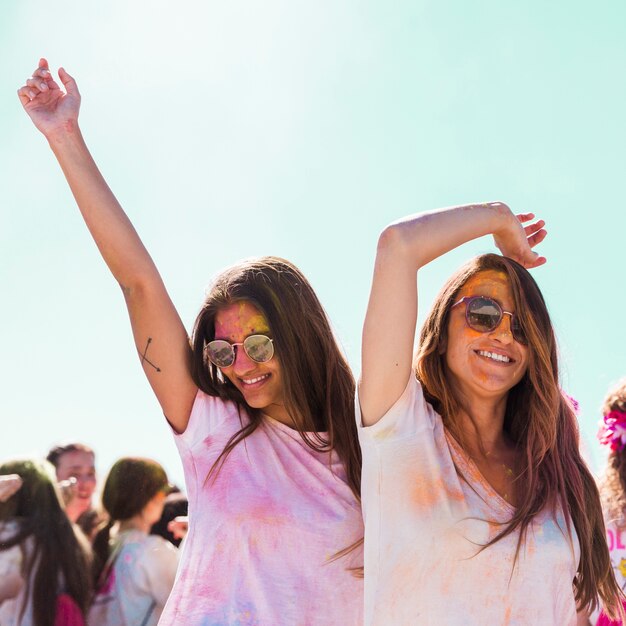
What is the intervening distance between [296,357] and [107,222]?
79 centimetres

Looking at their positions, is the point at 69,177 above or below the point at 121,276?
above

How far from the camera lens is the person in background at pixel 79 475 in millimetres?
6002

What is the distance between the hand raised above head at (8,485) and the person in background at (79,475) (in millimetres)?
1172

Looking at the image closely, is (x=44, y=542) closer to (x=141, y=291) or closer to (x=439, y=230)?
(x=141, y=291)

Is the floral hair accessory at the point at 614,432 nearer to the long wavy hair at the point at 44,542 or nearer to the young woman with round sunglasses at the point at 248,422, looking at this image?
the young woman with round sunglasses at the point at 248,422

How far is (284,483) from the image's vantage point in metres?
3.16

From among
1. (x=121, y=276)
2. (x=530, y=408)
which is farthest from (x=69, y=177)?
(x=530, y=408)

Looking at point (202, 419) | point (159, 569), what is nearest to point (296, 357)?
point (202, 419)

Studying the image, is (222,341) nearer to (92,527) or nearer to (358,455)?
(358,455)

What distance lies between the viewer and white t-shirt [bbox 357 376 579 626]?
280cm

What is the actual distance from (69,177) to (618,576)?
3.15 meters

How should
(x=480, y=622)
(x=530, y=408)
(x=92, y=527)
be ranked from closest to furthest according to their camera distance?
(x=480, y=622) < (x=530, y=408) < (x=92, y=527)

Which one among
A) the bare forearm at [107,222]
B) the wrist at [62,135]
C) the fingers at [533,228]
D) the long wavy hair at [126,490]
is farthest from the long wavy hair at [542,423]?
the long wavy hair at [126,490]

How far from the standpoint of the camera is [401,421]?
9.59 ft
